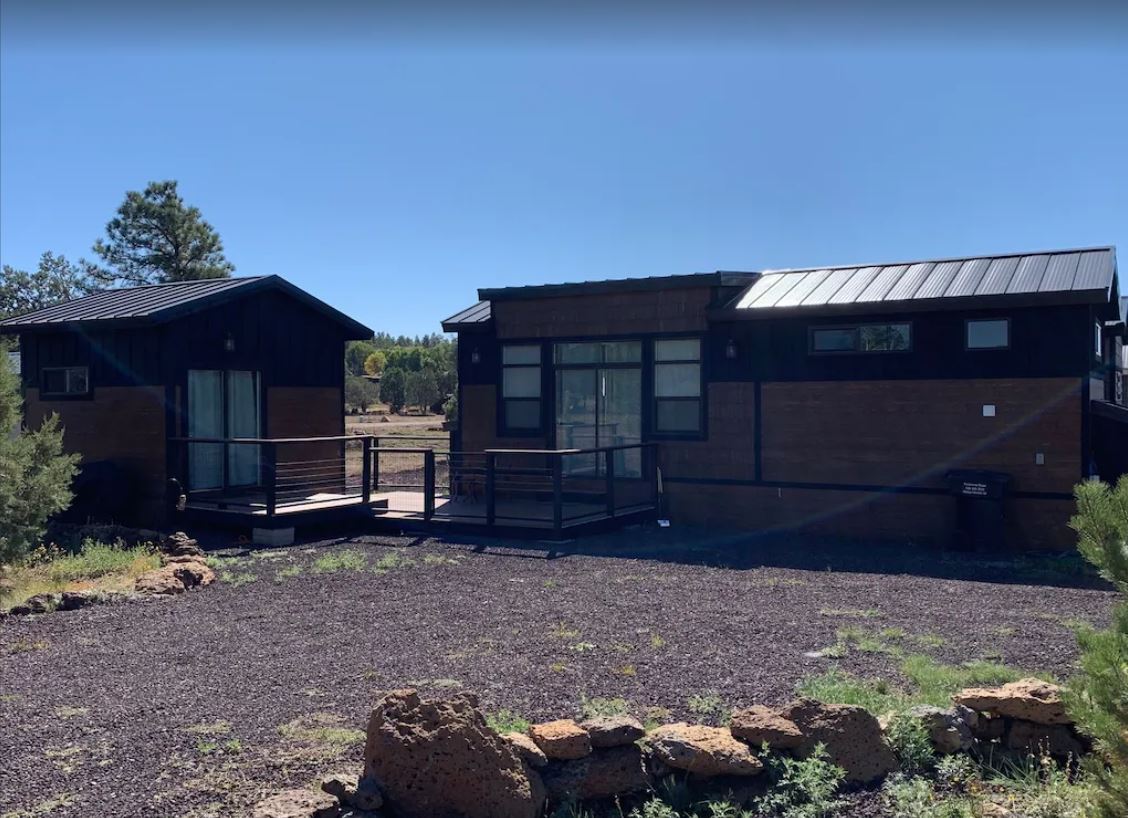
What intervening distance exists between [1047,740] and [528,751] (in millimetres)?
2436

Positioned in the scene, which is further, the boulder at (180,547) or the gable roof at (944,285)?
the gable roof at (944,285)

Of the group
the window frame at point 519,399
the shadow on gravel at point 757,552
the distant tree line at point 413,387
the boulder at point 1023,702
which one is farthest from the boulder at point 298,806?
the distant tree line at point 413,387

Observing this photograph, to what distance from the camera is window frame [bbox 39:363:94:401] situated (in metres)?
12.9

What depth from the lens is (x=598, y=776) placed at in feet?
13.9

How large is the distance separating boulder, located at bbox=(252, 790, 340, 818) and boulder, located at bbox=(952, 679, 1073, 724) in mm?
2985

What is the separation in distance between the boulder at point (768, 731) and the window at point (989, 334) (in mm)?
7824

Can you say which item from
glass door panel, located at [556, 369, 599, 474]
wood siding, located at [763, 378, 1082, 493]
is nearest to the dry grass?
glass door panel, located at [556, 369, 599, 474]

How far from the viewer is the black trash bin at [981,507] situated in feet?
34.8

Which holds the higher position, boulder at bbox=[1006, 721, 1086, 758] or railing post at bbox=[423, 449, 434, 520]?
railing post at bbox=[423, 449, 434, 520]

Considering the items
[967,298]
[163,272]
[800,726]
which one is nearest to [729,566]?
[967,298]

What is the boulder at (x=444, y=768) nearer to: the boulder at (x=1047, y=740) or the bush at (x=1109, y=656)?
the bush at (x=1109, y=656)

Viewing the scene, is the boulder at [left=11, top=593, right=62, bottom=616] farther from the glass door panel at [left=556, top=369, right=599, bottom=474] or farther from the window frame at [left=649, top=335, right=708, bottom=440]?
the window frame at [left=649, top=335, right=708, bottom=440]

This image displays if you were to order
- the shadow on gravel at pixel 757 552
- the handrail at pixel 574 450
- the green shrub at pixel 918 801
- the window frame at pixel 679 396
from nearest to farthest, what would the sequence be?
the green shrub at pixel 918 801 → the shadow on gravel at pixel 757 552 → the handrail at pixel 574 450 → the window frame at pixel 679 396

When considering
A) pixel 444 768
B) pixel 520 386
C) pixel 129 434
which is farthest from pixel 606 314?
pixel 444 768
